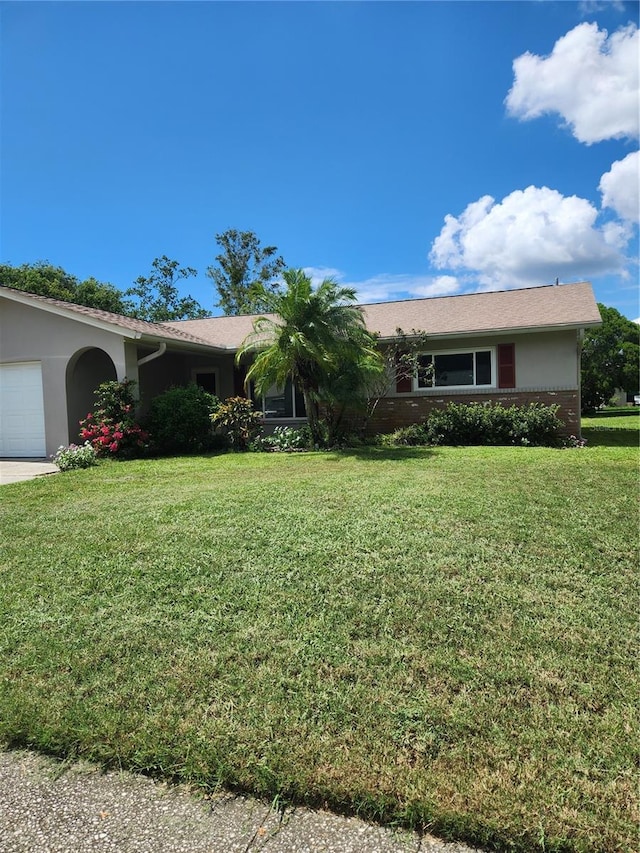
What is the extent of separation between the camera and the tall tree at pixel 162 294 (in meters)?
43.0

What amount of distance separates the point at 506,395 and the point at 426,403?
6.95 ft

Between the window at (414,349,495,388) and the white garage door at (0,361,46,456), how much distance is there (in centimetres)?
997

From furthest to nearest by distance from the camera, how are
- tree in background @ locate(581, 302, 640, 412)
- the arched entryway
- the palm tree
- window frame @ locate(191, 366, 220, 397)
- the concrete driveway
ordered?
tree in background @ locate(581, 302, 640, 412), window frame @ locate(191, 366, 220, 397), the arched entryway, the palm tree, the concrete driveway

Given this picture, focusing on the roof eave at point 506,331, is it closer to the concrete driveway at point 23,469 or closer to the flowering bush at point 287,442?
the flowering bush at point 287,442

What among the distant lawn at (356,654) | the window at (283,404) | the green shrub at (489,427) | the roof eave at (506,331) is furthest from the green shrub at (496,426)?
the distant lawn at (356,654)

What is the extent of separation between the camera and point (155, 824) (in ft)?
6.81

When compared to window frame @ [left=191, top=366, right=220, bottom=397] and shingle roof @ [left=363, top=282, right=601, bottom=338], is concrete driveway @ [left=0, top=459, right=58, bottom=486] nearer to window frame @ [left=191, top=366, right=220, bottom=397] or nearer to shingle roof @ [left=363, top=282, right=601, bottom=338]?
window frame @ [left=191, top=366, right=220, bottom=397]

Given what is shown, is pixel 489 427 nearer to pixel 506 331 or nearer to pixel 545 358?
pixel 506 331

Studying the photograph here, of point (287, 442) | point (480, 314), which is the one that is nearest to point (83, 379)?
point (287, 442)

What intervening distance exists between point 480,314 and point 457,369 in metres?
1.74

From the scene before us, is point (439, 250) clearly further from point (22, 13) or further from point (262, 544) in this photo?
point (262, 544)

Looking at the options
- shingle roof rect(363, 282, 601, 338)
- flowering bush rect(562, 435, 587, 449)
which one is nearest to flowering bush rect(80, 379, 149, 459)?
shingle roof rect(363, 282, 601, 338)

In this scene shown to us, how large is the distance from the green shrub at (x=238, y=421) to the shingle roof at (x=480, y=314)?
339cm

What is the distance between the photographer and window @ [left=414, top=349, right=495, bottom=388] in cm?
1420
